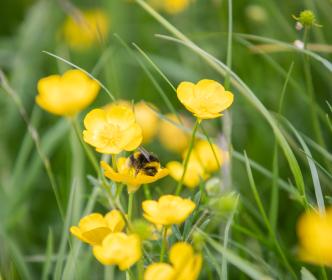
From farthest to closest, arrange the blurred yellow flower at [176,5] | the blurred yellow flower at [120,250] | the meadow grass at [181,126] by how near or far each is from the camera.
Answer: the blurred yellow flower at [176,5]
the meadow grass at [181,126]
the blurred yellow flower at [120,250]

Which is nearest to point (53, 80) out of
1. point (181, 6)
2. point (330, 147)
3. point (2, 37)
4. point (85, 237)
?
point (85, 237)

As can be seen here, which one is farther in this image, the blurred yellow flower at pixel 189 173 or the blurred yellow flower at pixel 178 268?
the blurred yellow flower at pixel 189 173

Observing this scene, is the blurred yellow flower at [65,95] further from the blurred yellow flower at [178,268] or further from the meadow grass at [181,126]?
the blurred yellow flower at [178,268]

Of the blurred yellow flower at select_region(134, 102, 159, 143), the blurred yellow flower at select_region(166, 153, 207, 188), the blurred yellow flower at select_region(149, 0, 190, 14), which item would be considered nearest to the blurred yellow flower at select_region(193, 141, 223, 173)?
the blurred yellow flower at select_region(166, 153, 207, 188)

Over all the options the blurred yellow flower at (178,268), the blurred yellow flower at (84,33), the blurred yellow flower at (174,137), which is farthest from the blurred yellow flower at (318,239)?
the blurred yellow flower at (84,33)

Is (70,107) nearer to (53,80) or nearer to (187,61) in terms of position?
(53,80)

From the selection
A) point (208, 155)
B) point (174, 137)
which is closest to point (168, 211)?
point (208, 155)
